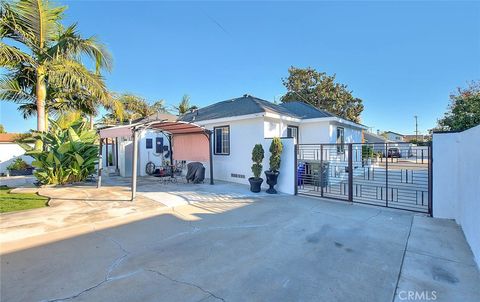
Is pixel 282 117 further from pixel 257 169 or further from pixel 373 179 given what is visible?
pixel 373 179

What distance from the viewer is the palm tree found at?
8750 millimetres

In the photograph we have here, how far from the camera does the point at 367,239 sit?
4.67 m

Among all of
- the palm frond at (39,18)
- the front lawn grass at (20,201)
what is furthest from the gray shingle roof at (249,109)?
the front lawn grass at (20,201)

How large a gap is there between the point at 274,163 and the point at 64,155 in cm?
866

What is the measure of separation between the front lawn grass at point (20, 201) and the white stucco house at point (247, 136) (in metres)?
5.84

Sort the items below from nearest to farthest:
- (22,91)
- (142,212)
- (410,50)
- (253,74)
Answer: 1. (142,212)
2. (22,91)
3. (410,50)
4. (253,74)

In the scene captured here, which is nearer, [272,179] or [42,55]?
[272,179]

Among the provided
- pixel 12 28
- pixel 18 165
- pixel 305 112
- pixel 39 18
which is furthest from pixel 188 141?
pixel 18 165

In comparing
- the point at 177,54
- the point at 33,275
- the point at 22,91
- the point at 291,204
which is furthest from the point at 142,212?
the point at 177,54

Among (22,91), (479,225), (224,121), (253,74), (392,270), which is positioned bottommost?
(392,270)

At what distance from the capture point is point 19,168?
52.0 ft

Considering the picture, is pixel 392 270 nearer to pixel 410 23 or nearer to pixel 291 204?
pixel 291 204

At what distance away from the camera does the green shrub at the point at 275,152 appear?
30.0 ft

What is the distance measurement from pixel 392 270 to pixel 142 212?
556 cm
